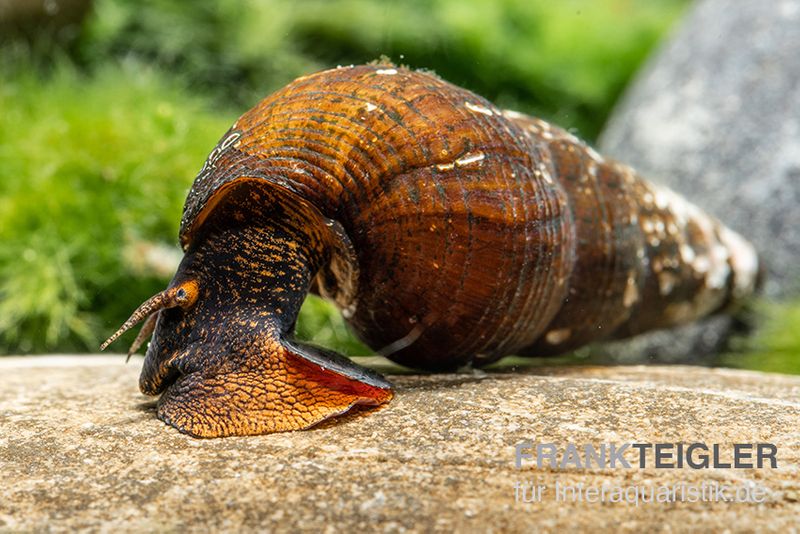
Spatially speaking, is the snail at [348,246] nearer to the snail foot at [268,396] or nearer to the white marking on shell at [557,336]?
the snail foot at [268,396]

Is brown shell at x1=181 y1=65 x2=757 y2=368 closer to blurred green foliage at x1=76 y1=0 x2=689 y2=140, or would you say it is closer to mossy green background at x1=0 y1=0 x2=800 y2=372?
mossy green background at x1=0 y1=0 x2=800 y2=372

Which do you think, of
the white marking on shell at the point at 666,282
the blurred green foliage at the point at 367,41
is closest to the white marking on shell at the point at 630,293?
the white marking on shell at the point at 666,282

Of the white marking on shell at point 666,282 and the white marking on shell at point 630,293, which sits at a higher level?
the white marking on shell at point 666,282

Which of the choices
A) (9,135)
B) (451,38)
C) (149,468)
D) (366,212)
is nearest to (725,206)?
(451,38)

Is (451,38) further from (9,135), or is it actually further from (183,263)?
(183,263)

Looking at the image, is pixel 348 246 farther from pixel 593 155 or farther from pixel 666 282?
pixel 666 282
